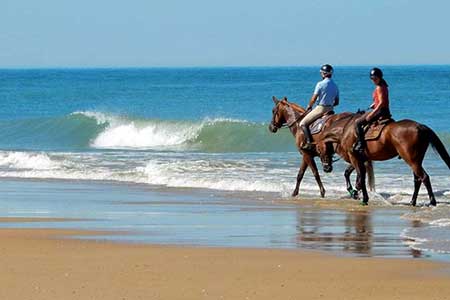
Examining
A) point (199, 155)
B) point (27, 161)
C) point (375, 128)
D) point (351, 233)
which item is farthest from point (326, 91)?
point (199, 155)

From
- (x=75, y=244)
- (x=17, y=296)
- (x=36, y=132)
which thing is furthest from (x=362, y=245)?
(x=36, y=132)

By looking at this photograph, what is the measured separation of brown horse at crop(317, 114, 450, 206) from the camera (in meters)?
16.8

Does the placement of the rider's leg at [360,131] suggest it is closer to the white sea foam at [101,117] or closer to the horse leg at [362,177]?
the horse leg at [362,177]

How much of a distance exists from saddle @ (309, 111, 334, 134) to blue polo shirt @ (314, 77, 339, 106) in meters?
0.18

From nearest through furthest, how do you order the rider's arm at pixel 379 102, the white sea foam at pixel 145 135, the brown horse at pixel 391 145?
the brown horse at pixel 391 145 → the rider's arm at pixel 379 102 → the white sea foam at pixel 145 135

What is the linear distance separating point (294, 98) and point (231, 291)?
58.5 m

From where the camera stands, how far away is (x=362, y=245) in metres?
12.2

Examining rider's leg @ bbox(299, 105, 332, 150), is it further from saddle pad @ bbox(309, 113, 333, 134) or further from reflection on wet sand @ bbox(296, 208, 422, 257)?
reflection on wet sand @ bbox(296, 208, 422, 257)

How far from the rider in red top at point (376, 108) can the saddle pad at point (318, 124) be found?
0.99 meters

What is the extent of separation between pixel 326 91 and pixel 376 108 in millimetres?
1192

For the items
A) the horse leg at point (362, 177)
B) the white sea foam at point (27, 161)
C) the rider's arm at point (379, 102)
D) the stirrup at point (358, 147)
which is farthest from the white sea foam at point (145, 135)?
the rider's arm at point (379, 102)

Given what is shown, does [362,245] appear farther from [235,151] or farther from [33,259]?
[235,151]

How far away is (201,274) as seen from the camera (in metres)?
10.3

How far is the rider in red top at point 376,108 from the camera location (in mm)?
16859
